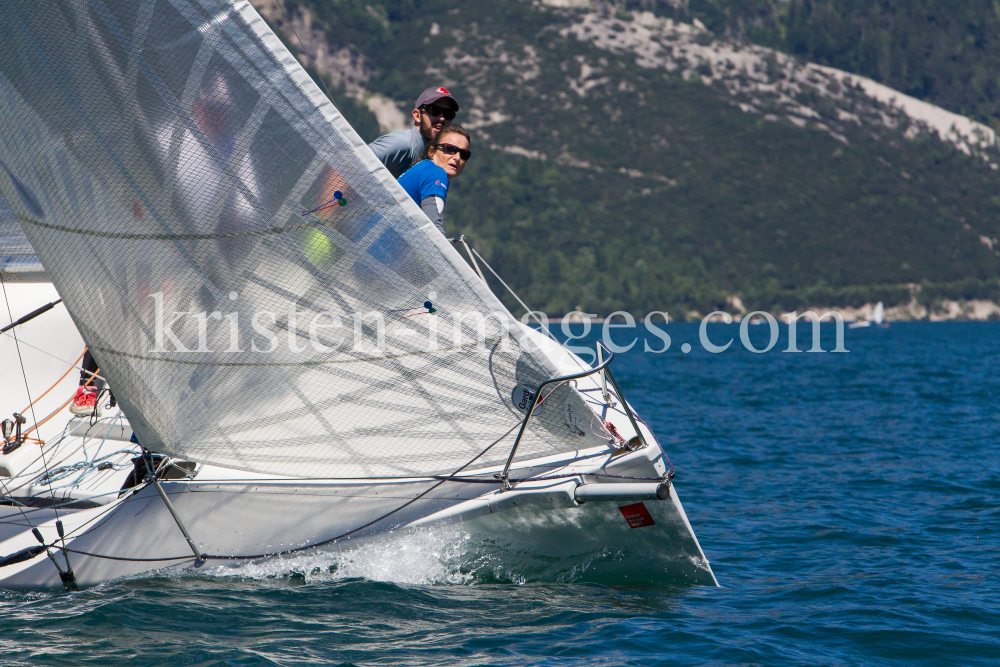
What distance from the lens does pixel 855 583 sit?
6.40 metres

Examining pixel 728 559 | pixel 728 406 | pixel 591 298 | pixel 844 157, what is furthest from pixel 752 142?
pixel 728 559

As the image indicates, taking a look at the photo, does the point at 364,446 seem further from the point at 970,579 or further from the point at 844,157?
the point at 844,157

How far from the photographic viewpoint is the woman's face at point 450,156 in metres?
6.10

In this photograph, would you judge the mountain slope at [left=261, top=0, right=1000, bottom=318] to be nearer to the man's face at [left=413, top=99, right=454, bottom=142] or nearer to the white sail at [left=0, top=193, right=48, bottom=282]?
the white sail at [left=0, top=193, right=48, bottom=282]

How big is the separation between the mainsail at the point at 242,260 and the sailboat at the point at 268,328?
1cm

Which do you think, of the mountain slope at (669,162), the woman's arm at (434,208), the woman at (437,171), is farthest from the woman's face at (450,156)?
the mountain slope at (669,162)

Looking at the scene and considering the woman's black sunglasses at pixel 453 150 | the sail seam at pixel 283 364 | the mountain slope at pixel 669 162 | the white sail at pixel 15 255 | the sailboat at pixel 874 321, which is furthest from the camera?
the mountain slope at pixel 669 162

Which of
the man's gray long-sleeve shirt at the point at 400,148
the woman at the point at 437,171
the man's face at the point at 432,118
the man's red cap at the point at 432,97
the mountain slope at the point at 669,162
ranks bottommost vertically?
the woman at the point at 437,171

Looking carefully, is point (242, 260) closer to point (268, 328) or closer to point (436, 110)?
point (268, 328)

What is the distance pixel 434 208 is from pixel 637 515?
6.63ft

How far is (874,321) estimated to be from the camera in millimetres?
87125

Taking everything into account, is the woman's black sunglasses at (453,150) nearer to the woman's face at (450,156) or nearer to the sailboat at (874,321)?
the woman's face at (450,156)

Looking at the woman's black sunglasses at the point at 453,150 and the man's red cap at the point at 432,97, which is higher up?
the man's red cap at the point at 432,97

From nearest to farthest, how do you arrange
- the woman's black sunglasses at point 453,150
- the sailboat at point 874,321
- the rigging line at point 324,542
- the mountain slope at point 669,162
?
the rigging line at point 324,542
the woman's black sunglasses at point 453,150
the sailboat at point 874,321
the mountain slope at point 669,162
